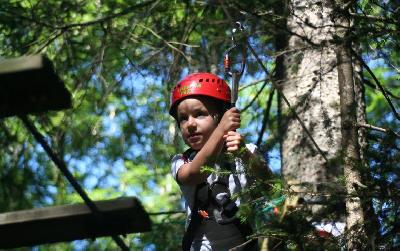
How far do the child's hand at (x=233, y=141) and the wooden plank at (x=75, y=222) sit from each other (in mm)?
731

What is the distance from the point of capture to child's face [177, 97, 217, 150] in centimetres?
502

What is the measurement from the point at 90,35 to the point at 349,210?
15.6 ft

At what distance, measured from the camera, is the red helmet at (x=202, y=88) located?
16.8 feet

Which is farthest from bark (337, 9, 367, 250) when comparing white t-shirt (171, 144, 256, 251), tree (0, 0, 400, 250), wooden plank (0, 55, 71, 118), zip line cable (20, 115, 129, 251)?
wooden plank (0, 55, 71, 118)

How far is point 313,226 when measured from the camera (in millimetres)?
3844

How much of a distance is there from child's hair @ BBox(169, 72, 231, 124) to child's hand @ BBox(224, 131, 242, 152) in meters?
0.68

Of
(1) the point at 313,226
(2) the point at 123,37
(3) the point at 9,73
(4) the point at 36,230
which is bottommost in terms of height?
(1) the point at 313,226

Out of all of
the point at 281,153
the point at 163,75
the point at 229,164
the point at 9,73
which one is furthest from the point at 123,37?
the point at 9,73

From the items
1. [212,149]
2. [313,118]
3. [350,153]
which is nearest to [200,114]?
[212,149]

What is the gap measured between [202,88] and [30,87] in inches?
76.5

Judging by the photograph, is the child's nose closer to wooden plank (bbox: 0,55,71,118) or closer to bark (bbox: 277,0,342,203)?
bark (bbox: 277,0,342,203)

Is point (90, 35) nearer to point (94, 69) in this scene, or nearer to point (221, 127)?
point (94, 69)

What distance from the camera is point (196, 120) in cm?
508

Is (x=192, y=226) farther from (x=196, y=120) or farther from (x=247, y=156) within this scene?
(x=196, y=120)
